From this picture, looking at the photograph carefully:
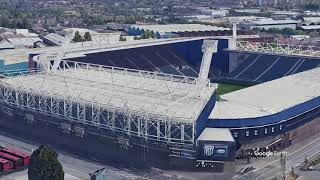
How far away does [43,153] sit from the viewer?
58.0ft

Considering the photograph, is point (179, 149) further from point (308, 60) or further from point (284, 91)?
point (308, 60)

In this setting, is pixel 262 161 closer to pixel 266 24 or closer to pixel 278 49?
pixel 278 49

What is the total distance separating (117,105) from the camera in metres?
22.5

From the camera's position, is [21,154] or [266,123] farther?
[266,123]

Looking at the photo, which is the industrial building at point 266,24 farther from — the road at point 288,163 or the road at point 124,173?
the road at point 124,173

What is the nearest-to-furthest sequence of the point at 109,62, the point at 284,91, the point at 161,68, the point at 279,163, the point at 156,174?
the point at 156,174 < the point at 279,163 < the point at 284,91 < the point at 109,62 < the point at 161,68

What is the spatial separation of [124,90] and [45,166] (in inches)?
316

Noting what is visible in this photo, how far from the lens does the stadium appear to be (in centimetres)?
2089

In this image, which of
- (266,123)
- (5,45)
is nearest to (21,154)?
(266,123)

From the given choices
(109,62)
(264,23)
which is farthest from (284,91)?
(264,23)

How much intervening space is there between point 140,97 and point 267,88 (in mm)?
7184

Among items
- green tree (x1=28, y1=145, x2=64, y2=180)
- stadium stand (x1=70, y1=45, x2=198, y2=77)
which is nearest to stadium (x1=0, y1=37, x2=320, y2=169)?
stadium stand (x1=70, y1=45, x2=198, y2=77)

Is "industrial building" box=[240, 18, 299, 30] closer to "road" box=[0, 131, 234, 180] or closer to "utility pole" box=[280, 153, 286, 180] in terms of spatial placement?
"utility pole" box=[280, 153, 286, 180]

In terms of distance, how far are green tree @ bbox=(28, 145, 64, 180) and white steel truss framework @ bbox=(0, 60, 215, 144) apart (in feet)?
14.4
